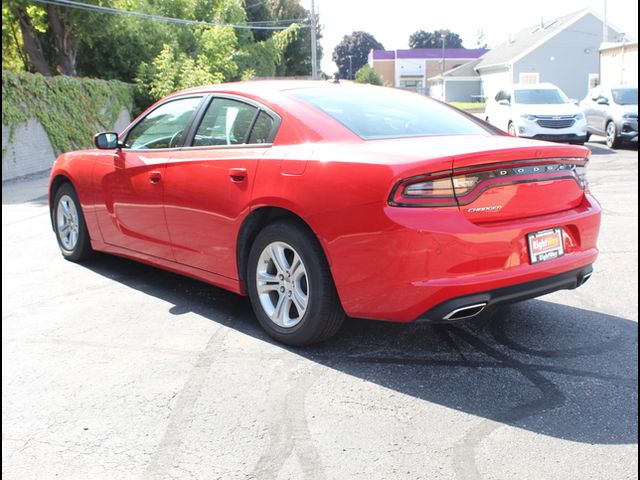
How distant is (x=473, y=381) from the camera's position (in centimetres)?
339

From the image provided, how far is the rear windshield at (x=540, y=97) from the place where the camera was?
17.3 m

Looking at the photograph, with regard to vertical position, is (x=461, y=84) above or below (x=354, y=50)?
below

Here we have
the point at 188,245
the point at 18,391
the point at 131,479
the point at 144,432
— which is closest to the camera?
the point at 131,479

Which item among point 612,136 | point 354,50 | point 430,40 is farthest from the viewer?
point 430,40

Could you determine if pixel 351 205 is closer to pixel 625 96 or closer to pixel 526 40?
pixel 625 96

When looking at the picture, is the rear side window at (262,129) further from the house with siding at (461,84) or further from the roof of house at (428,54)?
the roof of house at (428,54)

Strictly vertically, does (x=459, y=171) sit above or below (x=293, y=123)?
below

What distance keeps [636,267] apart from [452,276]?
3057 millimetres

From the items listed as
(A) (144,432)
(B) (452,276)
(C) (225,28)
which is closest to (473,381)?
(B) (452,276)

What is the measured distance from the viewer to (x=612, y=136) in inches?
669

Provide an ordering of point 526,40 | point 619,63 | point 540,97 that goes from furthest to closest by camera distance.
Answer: point 526,40 < point 619,63 < point 540,97

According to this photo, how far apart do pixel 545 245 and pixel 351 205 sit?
1.05 meters

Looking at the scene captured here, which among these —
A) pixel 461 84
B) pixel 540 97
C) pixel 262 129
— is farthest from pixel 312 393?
pixel 461 84

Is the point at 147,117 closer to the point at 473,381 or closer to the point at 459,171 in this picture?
the point at 459,171
